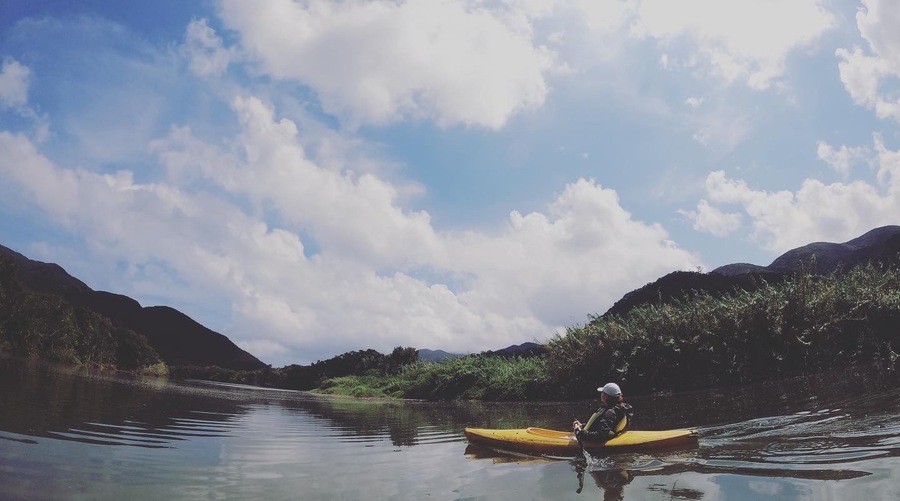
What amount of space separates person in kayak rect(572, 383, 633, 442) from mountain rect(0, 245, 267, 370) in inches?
2743

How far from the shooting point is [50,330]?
2900 cm

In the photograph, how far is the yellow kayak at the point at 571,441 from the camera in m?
8.62

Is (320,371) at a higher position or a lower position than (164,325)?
lower

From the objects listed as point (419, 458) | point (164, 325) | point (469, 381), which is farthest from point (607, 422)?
point (164, 325)

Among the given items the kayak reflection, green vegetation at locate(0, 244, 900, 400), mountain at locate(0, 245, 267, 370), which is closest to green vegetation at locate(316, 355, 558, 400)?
green vegetation at locate(0, 244, 900, 400)

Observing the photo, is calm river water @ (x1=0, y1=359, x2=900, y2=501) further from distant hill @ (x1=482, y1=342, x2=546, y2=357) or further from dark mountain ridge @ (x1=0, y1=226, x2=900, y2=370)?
dark mountain ridge @ (x1=0, y1=226, x2=900, y2=370)

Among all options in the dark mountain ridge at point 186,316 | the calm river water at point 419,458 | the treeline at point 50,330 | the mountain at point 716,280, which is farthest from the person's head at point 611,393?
the treeline at point 50,330

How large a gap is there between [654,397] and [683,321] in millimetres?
2909

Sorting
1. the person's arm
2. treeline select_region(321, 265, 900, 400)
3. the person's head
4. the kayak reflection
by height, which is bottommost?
the kayak reflection

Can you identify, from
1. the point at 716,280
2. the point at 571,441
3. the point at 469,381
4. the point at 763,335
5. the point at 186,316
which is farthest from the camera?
the point at 186,316

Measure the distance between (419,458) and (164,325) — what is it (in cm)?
8712

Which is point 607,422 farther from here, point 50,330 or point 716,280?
point 50,330

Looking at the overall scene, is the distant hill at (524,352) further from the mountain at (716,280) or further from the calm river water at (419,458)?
the calm river water at (419,458)

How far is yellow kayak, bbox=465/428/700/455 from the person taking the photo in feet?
28.3
